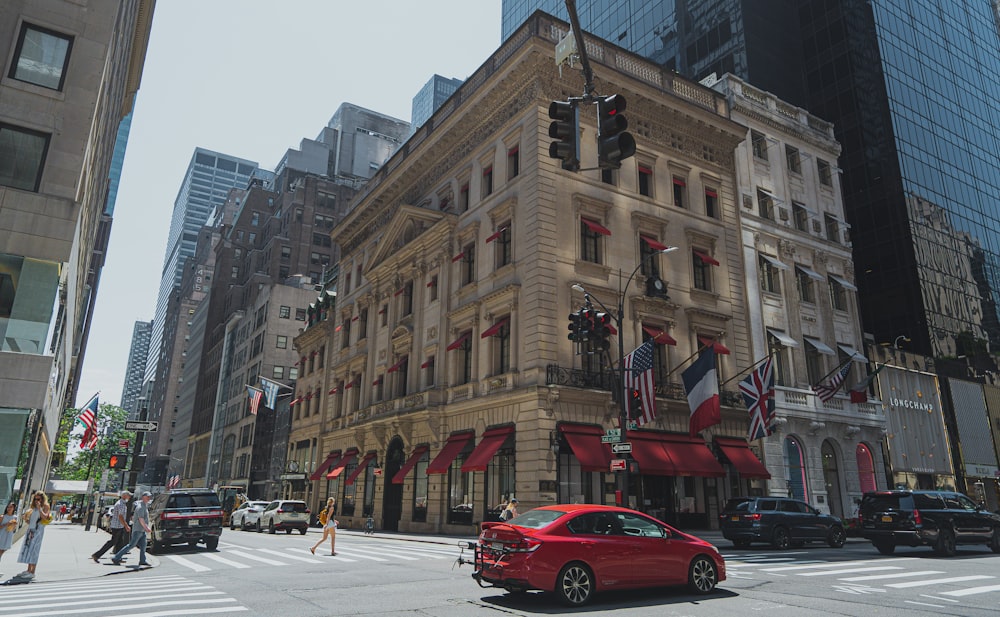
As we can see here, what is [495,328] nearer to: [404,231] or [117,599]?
[404,231]

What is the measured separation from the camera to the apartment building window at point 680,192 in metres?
35.0

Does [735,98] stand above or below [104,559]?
above

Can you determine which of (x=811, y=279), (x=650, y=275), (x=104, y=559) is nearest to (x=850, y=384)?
(x=811, y=279)

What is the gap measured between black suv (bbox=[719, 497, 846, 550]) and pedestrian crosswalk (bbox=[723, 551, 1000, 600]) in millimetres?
2814

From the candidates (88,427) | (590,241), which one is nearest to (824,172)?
(590,241)

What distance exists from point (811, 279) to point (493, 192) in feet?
67.5

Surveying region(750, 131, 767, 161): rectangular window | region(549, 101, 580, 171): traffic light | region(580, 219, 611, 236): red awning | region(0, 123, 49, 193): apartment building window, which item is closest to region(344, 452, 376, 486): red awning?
region(580, 219, 611, 236): red awning

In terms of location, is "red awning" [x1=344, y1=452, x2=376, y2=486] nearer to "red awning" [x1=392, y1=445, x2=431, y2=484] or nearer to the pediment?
"red awning" [x1=392, y1=445, x2=431, y2=484]

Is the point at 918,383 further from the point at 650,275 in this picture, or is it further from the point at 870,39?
the point at 870,39

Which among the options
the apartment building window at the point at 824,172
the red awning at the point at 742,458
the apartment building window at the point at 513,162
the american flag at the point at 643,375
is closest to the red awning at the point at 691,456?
the red awning at the point at 742,458

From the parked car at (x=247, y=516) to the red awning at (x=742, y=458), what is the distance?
26.3 metres

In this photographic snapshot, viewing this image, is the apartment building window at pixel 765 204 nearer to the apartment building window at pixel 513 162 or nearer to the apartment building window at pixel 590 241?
the apartment building window at pixel 590 241

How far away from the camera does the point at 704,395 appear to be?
2561cm

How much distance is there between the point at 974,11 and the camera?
68062 millimetres
